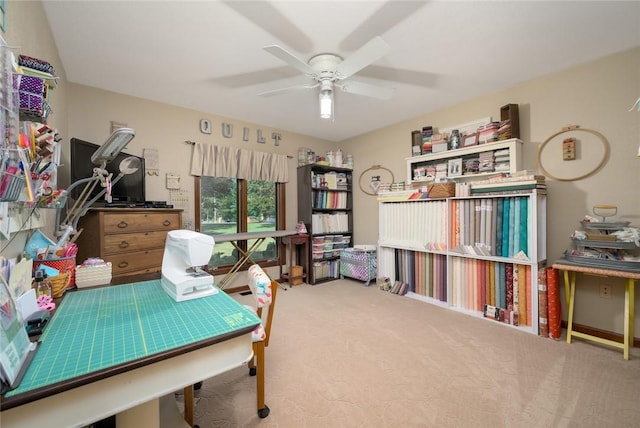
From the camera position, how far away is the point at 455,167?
125 inches

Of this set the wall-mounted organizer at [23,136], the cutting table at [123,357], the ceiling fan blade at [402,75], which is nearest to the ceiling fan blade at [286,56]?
the ceiling fan blade at [402,75]

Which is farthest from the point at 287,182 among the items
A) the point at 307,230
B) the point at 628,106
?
the point at 628,106

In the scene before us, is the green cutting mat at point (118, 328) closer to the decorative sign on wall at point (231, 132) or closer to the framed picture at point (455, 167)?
the decorative sign on wall at point (231, 132)

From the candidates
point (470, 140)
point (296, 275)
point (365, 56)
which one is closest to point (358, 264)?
point (296, 275)

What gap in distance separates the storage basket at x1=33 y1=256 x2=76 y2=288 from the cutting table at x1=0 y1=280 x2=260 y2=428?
0.23 metres

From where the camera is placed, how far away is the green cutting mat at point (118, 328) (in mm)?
660

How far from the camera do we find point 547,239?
2.59 meters

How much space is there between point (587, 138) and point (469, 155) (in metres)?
0.99

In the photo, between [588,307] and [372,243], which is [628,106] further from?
[372,243]

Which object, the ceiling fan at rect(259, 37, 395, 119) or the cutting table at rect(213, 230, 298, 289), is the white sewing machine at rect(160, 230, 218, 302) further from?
the cutting table at rect(213, 230, 298, 289)

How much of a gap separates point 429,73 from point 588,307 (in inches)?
103

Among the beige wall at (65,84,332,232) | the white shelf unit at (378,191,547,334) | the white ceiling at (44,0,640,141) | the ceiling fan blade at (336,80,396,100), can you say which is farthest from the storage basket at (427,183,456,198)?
the beige wall at (65,84,332,232)

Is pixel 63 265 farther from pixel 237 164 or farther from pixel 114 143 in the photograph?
pixel 237 164

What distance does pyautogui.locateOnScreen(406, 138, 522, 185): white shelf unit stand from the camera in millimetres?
2637
